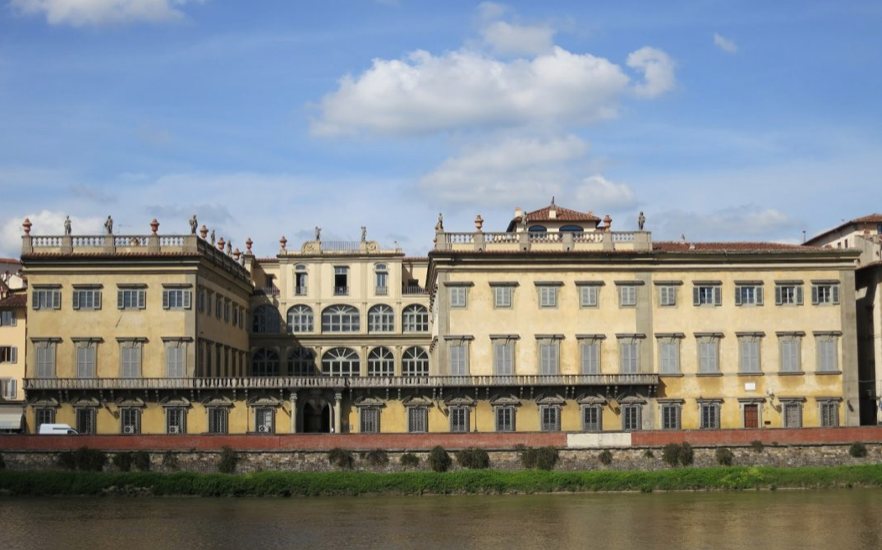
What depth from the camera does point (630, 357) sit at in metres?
70.4

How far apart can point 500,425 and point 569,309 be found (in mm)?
7396

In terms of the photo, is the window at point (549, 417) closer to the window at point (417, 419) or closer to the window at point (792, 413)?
the window at point (417, 419)

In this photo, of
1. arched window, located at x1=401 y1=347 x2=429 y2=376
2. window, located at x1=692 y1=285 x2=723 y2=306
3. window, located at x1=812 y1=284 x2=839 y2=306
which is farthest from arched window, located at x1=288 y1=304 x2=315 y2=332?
window, located at x1=812 y1=284 x2=839 y2=306

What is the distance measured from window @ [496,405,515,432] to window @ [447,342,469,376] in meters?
2.80

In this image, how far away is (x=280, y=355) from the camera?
285 feet

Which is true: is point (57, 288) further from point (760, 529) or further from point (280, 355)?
point (760, 529)

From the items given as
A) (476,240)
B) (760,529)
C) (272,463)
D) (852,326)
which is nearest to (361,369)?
(476,240)

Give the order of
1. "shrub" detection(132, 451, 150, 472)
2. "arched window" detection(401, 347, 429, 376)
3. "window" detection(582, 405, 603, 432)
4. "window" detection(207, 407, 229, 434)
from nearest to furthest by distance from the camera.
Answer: "shrub" detection(132, 451, 150, 472) → "window" detection(582, 405, 603, 432) → "window" detection(207, 407, 229, 434) → "arched window" detection(401, 347, 429, 376)

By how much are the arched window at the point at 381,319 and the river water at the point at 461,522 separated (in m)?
30.2

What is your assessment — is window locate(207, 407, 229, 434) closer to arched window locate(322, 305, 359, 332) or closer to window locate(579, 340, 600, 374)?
arched window locate(322, 305, 359, 332)

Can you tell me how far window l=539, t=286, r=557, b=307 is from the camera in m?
70.7

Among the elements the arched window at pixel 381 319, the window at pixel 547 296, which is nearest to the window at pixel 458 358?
the window at pixel 547 296

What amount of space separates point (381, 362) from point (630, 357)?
71.9 feet

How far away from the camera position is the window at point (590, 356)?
70175 mm
